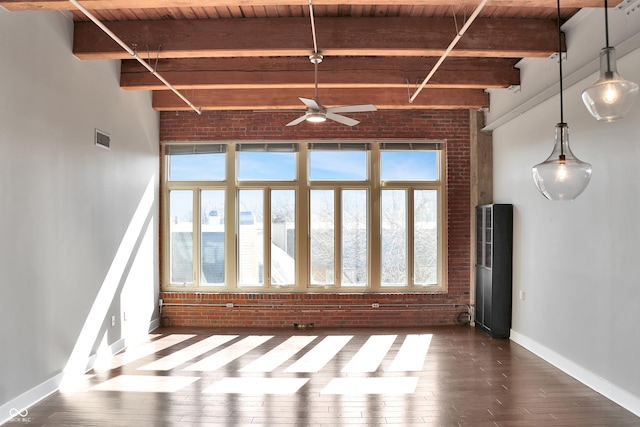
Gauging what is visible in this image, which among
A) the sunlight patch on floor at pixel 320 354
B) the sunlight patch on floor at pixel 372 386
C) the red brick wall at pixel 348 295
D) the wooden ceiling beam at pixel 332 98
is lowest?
the sunlight patch on floor at pixel 320 354

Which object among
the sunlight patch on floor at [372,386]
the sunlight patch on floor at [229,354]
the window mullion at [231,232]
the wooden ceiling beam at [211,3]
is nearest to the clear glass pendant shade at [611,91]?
the wooden ceiling beam at [211,3]

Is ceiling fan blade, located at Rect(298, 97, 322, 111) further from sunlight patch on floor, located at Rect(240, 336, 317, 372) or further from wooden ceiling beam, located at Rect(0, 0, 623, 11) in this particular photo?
sunlight patch on floor, located at Rect(240, 336, 317, 372)

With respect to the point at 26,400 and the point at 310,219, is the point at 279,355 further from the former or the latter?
the point at 26,400

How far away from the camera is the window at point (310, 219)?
7.45 metres

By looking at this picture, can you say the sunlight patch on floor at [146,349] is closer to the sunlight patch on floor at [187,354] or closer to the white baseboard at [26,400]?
the sunlight patch on floor at [187,354]

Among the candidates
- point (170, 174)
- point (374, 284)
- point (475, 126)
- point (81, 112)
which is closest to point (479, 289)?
point (374, 284)

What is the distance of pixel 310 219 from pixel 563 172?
17.6ft

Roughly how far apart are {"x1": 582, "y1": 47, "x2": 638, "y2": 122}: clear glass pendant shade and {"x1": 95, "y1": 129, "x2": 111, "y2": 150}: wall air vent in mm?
4911

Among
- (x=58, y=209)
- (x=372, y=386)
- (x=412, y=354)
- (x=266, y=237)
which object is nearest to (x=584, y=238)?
(x=412, y=354)

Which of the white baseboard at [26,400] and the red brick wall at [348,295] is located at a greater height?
the red brick wall at [348,295]

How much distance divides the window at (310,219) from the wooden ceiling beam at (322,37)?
276 cm

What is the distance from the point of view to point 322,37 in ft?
15.2

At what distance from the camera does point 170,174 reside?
24.9ft

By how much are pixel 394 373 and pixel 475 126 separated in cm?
416
